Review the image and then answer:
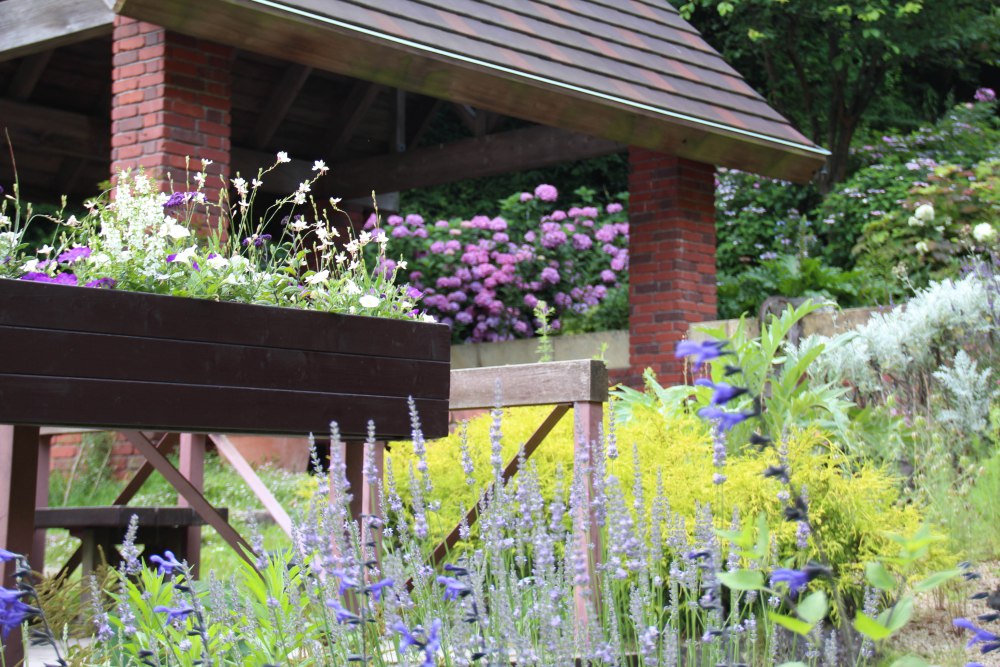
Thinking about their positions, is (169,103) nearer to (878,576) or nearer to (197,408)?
(197,408)

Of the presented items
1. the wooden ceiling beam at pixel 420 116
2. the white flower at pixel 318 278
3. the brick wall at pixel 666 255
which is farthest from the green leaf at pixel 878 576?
the wooden ceiling beam at pixel 420 116

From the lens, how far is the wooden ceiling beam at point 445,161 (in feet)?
30.1

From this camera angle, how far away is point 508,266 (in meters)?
10.8

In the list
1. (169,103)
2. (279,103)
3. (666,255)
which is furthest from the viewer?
(279,103)

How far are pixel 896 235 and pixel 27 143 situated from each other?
264 inches

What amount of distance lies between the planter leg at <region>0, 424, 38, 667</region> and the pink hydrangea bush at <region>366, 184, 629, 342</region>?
25.5 feet

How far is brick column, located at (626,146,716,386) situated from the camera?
8.22 meters

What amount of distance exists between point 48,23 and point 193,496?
412cm

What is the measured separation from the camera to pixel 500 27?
706 cm

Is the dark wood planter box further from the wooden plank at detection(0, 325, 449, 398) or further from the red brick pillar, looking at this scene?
the red brick pillar

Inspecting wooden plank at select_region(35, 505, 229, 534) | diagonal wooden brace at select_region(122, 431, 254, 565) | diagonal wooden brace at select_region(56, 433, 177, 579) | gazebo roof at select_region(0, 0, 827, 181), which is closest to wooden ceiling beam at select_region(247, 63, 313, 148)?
gazebo roof at select_region(0, 0, 827, 181)

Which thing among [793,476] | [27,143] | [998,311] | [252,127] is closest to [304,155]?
[252,127]

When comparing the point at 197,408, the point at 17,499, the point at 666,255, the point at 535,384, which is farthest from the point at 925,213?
the point at 17,499

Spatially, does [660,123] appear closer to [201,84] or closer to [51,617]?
[201,84]
